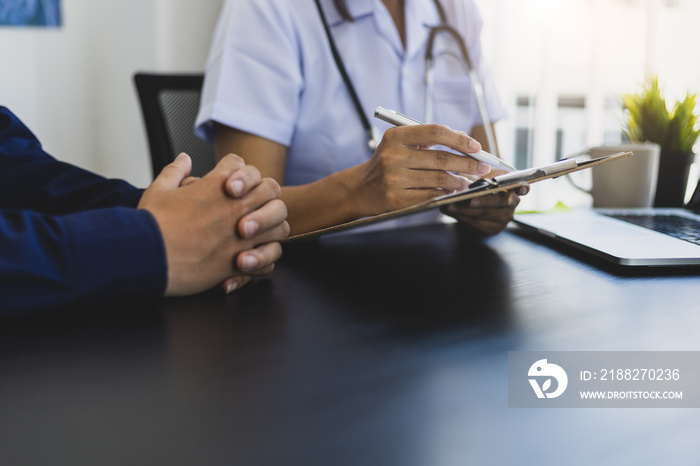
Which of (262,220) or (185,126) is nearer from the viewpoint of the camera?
(262,220)

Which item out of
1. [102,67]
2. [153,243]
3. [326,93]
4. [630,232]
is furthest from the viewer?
[102,67]

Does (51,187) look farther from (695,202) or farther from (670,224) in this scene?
(695,202)

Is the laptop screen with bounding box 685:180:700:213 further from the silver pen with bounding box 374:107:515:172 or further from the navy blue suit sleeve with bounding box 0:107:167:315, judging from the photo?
the navy blue suit sleeve with bounding box 0:107:167:315

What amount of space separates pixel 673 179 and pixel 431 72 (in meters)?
0.45

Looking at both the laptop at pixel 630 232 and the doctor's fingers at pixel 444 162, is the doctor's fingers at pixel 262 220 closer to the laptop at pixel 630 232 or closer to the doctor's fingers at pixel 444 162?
the doctor's fingers at pixel 444 162

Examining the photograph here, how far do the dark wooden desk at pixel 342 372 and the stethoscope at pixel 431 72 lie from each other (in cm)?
47

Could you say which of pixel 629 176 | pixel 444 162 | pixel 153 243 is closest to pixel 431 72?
pixel 629 176

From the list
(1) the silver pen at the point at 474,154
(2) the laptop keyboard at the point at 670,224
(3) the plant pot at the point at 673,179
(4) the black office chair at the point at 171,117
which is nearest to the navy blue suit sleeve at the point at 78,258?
(1) the silver pen at the point at 474,154

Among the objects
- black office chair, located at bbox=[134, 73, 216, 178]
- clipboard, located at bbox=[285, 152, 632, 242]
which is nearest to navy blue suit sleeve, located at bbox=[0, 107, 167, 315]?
clipboard, located at bbox=[285, 152, 632, 242]

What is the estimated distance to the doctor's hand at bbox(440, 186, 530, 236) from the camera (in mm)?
749

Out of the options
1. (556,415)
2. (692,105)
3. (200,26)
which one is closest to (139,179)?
(200,26)

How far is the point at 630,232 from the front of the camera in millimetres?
742

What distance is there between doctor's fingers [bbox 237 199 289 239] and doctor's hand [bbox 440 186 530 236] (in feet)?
0.90

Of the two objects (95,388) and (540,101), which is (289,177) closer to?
(95,388)
